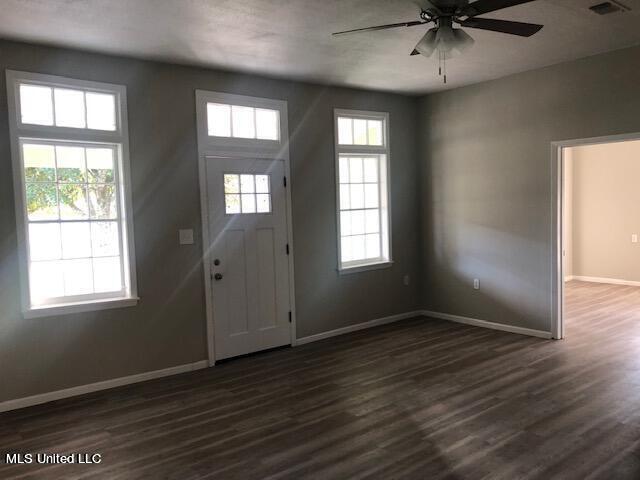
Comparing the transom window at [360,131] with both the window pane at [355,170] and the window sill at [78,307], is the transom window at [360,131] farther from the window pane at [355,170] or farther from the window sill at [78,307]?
the window sill at [78,307]

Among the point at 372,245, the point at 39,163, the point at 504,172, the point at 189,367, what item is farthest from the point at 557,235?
the point at 39,163

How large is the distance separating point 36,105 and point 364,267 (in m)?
3.70

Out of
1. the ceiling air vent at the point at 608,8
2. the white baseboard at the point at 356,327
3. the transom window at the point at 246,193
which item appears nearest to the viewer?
the ceiling air vent at the point at 608,8

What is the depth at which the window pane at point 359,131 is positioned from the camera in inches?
236

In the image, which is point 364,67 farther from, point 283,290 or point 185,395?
point 185,395

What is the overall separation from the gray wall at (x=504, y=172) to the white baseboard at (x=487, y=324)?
6cm

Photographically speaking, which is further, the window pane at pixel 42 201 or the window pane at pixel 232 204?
the window pane at pixel 232 204

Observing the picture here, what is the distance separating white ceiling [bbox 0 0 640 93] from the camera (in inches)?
131

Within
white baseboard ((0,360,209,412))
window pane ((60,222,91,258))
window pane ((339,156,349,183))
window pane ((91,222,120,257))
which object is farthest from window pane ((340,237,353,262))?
window pane ((60,222,91,258))

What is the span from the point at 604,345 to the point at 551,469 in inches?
108

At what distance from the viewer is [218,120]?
491 centimetres

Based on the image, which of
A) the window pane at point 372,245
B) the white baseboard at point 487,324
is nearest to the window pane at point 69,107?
the window pane at point 372,245

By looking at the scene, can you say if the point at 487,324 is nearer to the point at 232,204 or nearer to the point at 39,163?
the point at 232,204
